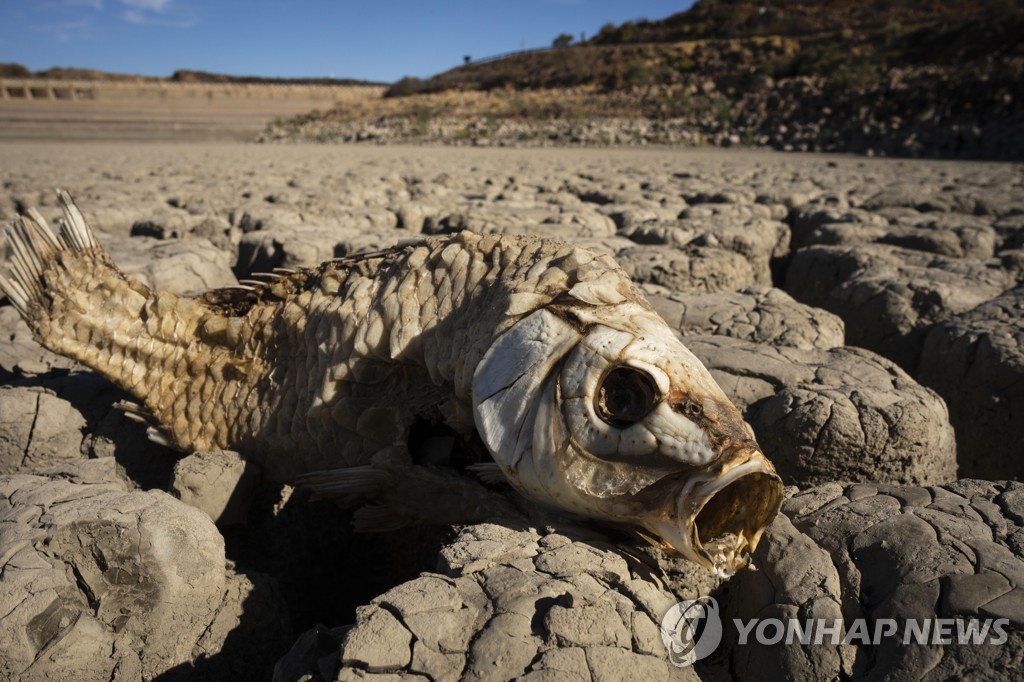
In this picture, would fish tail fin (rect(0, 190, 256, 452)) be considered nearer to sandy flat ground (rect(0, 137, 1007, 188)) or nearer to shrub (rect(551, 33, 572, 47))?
sandy flat ground (rect(0, 137, 1007, 188))

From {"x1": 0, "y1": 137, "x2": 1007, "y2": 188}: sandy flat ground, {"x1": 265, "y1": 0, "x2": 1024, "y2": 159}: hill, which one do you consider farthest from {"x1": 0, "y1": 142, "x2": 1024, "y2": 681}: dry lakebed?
{"x1": 265, "y1": 0, "x2": 1024, "y2": 159}: hill

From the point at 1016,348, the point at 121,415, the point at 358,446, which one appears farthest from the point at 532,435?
the point at 1016,348

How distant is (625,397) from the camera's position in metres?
1.63

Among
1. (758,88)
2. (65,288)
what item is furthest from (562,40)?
(65,288)

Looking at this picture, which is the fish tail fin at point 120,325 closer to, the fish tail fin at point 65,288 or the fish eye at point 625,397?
the fish tail fin at point 65,288

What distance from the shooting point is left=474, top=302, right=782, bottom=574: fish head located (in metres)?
1.50

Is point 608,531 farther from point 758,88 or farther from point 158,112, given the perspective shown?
point 158,112

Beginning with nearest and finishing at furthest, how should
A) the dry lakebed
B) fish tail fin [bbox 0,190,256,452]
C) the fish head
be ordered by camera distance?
the dry lakebed
the fish head
fish tail fin [bbox 0,190,256,452]

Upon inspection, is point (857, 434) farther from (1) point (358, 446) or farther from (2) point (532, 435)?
(1) point (358, 446)

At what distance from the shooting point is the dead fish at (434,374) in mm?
1562

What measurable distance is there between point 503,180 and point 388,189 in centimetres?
167

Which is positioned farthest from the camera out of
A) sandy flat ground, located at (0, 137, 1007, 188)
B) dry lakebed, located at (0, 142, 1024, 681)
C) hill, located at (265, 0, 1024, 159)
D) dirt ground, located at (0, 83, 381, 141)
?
dirt ground, located at (0, 83, 381, 141)

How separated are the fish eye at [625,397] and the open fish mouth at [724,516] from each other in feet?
0.64

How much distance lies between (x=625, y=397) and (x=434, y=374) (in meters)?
0.61
